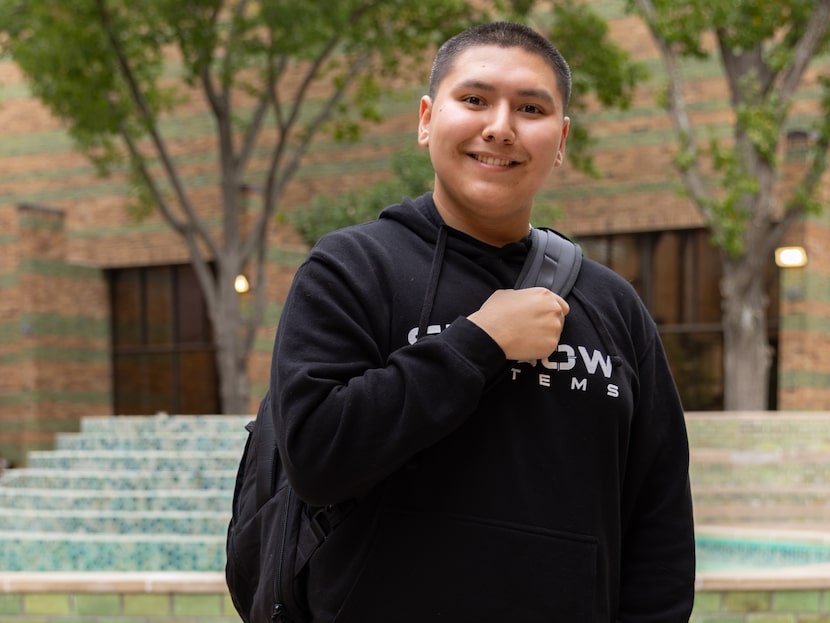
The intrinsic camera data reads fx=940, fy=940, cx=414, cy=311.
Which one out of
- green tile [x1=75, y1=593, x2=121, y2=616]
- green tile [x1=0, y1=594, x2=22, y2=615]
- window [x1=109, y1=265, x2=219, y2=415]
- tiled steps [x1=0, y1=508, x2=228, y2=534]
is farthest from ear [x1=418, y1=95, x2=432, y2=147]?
window [x1=109, y1=265, x2=219, y2=415]

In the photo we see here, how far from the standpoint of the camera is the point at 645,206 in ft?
58.6

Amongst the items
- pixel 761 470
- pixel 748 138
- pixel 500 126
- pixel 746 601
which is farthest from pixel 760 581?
pixel 748 138

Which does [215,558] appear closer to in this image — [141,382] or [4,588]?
[4,588]

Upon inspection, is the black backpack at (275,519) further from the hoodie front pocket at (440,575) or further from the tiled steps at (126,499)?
the tiled steps at (126,499)

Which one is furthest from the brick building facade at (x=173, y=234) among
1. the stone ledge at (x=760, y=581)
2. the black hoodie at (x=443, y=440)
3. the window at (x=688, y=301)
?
the black hoodie at (x=443, y=440)

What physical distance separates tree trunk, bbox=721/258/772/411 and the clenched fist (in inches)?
484

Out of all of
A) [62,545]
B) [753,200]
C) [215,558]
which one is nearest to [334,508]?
[215,558]

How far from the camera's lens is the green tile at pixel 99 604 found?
4598 mm

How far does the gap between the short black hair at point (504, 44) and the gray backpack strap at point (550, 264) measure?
0.24 metres

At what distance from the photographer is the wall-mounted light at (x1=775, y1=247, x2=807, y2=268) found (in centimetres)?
1568

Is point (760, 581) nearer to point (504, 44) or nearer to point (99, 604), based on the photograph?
point (99, 604)

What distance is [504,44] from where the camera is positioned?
62.6 inches

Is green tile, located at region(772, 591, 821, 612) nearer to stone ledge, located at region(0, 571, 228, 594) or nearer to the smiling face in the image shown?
stone ledge, located at region(0, 571, 228, 594)

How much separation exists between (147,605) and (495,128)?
377cm
